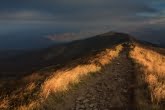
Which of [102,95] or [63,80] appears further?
[63,80]

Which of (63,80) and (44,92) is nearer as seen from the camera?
(44,92)

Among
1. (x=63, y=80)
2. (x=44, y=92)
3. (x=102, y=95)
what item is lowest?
(x=102, y=95)

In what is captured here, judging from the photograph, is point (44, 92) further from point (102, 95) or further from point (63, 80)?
point (102, 95)

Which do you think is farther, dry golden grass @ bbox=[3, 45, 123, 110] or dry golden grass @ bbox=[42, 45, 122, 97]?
dry golden grass @ bbox=[42, 45, 122, 97]

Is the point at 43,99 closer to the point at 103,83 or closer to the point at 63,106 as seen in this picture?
the point at 63,106

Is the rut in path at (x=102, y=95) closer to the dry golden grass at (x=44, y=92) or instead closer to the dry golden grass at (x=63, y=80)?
the dry golden grass at (x=44, y=92)

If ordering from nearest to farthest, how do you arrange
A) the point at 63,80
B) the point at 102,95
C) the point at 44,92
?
1. the point at 44,92
2. the point at 102,95
3. the point at 63,80

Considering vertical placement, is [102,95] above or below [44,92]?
below

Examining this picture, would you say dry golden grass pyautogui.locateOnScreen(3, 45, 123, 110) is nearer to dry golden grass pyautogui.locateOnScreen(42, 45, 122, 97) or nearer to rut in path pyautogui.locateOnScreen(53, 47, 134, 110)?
dry golden grass pyautogui.locateOnScreen(42, 45, 122, 97)

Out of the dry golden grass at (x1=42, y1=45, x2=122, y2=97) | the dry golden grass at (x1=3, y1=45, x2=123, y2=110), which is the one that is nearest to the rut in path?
the dry golden grass at (x1=3, y1=45, x2=123, y2=110)

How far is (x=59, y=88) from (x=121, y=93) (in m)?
3.14

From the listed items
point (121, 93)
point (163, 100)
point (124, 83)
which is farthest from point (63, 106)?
point (124, 83)

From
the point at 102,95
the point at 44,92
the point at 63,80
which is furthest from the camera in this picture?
the point at 63,80

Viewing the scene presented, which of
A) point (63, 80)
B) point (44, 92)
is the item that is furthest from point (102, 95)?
point (44, 92)
